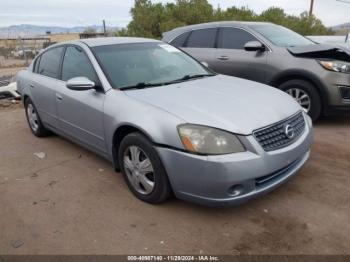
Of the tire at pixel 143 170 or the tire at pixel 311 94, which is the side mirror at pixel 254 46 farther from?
the tire at pixel 143 170

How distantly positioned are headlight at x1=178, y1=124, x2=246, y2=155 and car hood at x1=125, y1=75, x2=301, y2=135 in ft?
0.20

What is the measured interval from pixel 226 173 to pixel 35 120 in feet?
12.7

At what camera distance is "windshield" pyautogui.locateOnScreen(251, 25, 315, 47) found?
19.3 ft

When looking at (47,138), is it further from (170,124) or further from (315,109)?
(315,109)

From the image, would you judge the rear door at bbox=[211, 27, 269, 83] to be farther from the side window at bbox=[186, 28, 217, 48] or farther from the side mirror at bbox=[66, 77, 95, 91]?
the side mirror at bbox=[66, 77, 95, 91]

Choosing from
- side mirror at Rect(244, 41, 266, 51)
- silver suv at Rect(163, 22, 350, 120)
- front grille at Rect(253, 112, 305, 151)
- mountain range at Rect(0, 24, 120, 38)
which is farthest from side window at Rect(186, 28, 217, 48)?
mountain range at Rect(0, 24, 120, 38)

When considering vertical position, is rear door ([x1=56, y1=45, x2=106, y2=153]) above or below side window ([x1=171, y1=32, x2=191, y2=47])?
below

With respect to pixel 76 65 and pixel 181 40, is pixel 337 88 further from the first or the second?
pixel 76 65

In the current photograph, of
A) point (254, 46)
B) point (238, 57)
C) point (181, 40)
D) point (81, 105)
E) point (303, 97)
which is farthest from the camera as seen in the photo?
point (181, 40)

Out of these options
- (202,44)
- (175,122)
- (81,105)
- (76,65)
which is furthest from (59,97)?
(202,44)

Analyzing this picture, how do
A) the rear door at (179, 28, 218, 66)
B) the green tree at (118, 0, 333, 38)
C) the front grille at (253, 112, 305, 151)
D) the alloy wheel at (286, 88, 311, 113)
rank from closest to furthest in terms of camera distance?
the front grille at (253, 112, 305, 151), the alloy wheel at (286, 88, 311, 113), the rear door at (179, 28, 218, 66), the green tree at (118, 0, 333, 38)

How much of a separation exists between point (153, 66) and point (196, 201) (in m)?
1.78

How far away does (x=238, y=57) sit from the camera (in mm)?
6125

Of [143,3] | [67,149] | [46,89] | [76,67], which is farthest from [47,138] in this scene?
[143,3]
